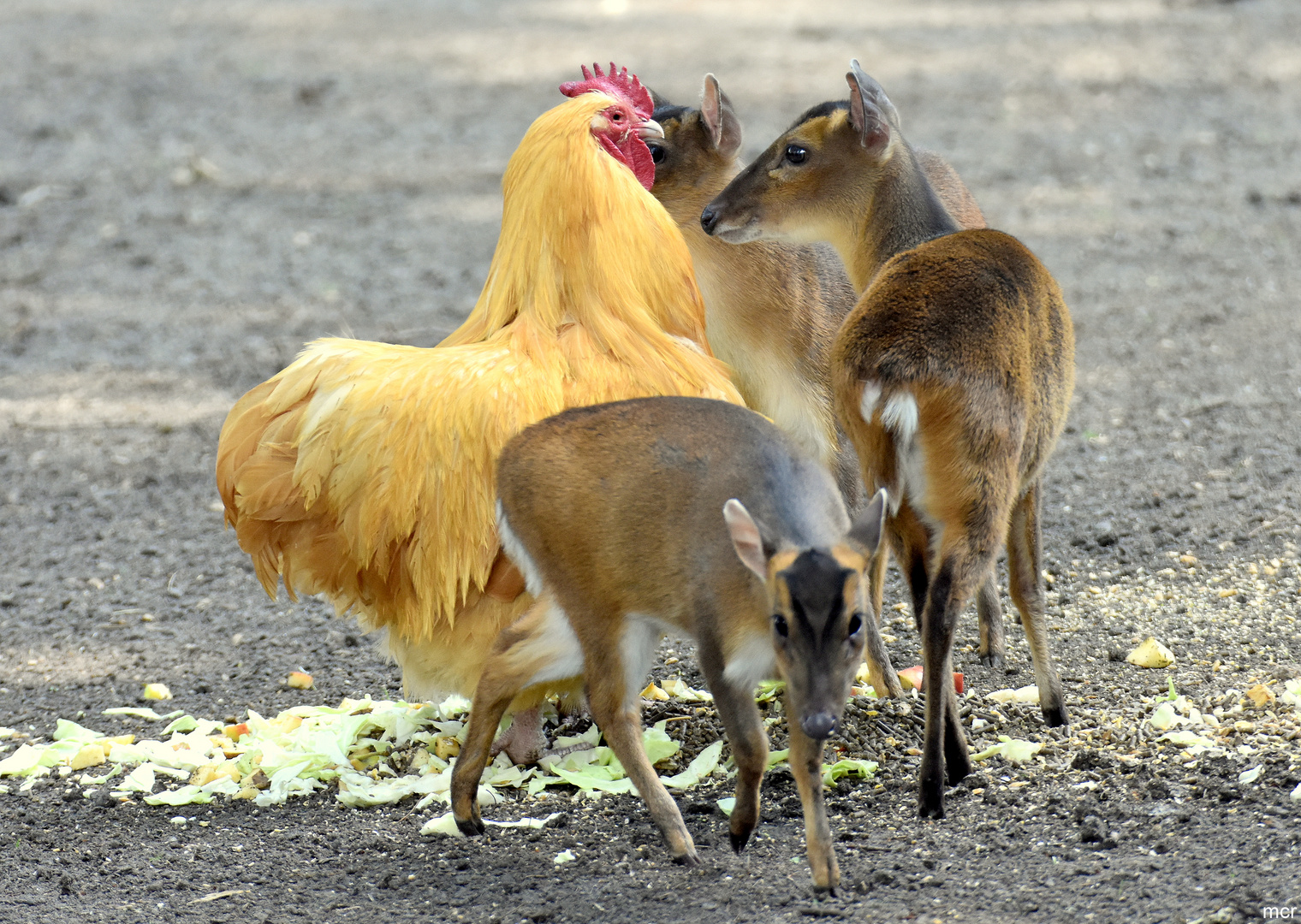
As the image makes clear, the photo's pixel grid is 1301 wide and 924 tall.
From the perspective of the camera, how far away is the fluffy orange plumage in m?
4.19

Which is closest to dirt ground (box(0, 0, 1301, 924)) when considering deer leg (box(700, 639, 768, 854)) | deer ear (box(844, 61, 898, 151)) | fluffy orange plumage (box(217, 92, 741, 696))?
deer leg (box(700, 639, 768, 854))

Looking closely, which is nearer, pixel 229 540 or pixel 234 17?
pixel 229 540

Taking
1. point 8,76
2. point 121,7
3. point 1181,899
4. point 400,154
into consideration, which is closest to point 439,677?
point 1181,899

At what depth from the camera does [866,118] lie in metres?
4.76

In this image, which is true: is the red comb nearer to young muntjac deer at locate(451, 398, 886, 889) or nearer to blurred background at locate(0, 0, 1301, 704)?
young muntjac deer at locate(451, 398, 886, 889)

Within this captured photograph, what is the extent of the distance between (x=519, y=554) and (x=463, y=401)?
22.1 inches

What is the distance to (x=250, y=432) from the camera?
441 cm

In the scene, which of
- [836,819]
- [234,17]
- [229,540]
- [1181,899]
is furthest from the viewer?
[234,17]

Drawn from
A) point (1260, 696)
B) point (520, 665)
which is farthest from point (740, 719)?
point (1260, 696)

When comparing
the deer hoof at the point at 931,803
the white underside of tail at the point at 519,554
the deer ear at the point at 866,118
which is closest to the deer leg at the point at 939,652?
the deer hoof at the point at 931,803

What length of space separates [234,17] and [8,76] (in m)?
3.10

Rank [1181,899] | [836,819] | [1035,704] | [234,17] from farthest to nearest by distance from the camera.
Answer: [234,17], [1035,704], [836,819], [1181,899]

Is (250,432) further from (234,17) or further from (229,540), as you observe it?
(234,17)

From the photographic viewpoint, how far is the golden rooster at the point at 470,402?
419cm
